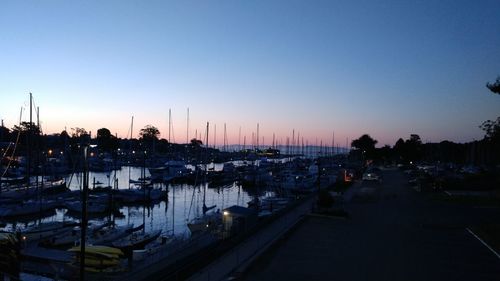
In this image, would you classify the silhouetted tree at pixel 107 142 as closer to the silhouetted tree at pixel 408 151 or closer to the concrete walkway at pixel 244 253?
the silhouetted tree at pixel 408 151

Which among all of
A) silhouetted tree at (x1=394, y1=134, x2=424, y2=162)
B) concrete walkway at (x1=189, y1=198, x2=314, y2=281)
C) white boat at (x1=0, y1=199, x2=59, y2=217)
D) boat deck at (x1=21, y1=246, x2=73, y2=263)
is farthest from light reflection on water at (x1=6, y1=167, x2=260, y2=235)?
silhouetted tree at (x1=394, y1=134, x2=424, y2=162)

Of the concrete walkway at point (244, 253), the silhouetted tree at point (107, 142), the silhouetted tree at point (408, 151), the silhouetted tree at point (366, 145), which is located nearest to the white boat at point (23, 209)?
the concrete walkway at point (244, 253)

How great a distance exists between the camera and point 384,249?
71.7 ft

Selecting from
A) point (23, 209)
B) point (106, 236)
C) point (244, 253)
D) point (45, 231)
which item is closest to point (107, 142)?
point (23, 209)

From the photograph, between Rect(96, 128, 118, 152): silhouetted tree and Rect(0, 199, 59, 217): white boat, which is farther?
Rect(96, 128, 118, 152): silhouetted tree

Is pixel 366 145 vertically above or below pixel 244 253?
above

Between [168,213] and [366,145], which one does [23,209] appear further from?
[366,145]

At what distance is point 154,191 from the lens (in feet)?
189

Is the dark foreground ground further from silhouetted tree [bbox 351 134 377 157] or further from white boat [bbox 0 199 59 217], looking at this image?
silhouetted tree [bbox 351 134 377 157]

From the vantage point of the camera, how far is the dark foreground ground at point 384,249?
695 inches

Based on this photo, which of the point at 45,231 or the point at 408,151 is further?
the point at 408,151

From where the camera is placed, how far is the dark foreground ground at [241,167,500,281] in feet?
57.9

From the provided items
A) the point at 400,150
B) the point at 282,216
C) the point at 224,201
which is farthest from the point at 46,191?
the point at 400,150

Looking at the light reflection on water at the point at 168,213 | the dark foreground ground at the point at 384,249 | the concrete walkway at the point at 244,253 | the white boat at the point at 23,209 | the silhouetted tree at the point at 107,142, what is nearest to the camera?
the concrete walkway at the point at 244,253
